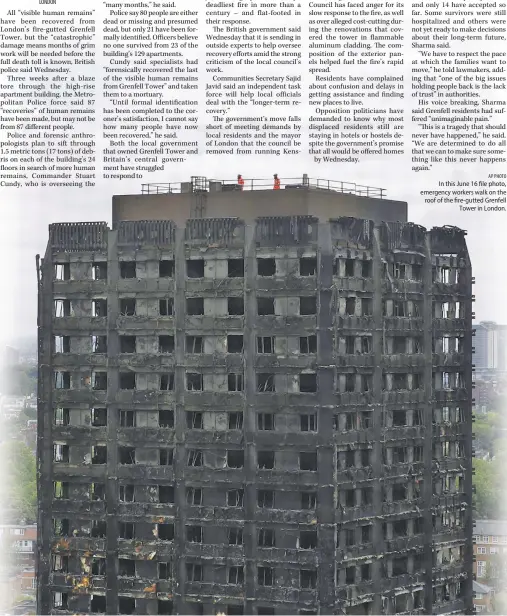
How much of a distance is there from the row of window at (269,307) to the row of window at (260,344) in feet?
5.44

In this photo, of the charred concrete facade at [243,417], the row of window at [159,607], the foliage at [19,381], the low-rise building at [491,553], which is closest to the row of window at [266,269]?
the charred concrete facade at [243,417]

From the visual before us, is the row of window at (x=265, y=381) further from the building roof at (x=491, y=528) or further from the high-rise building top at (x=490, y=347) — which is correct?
the building roof at (x=491, y=528)

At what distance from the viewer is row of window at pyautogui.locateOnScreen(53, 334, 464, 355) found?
10119cm

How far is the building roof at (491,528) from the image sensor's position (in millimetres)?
173625

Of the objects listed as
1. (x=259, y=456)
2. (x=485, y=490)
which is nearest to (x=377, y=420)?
(x=259, y=456)

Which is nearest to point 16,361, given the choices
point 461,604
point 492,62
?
point 461,604

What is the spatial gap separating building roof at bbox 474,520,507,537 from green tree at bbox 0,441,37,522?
53.1 metres

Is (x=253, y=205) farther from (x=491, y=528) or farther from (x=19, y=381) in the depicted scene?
(x=491, y=528)

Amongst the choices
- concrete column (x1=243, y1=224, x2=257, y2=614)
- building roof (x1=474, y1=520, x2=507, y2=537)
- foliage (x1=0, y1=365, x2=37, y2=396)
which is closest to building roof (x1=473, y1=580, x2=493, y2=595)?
building roof (x1=474, y1=520, x2=507, y2=537)

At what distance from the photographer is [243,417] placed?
102 meters

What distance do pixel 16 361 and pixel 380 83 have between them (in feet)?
180

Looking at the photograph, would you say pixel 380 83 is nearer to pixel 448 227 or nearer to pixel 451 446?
pixel 448 227

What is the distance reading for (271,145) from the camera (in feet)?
338

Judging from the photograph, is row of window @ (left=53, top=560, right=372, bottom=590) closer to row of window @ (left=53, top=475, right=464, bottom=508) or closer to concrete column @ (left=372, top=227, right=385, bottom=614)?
concrete column @ (left=372, top=227, right=385, bottom=614)
